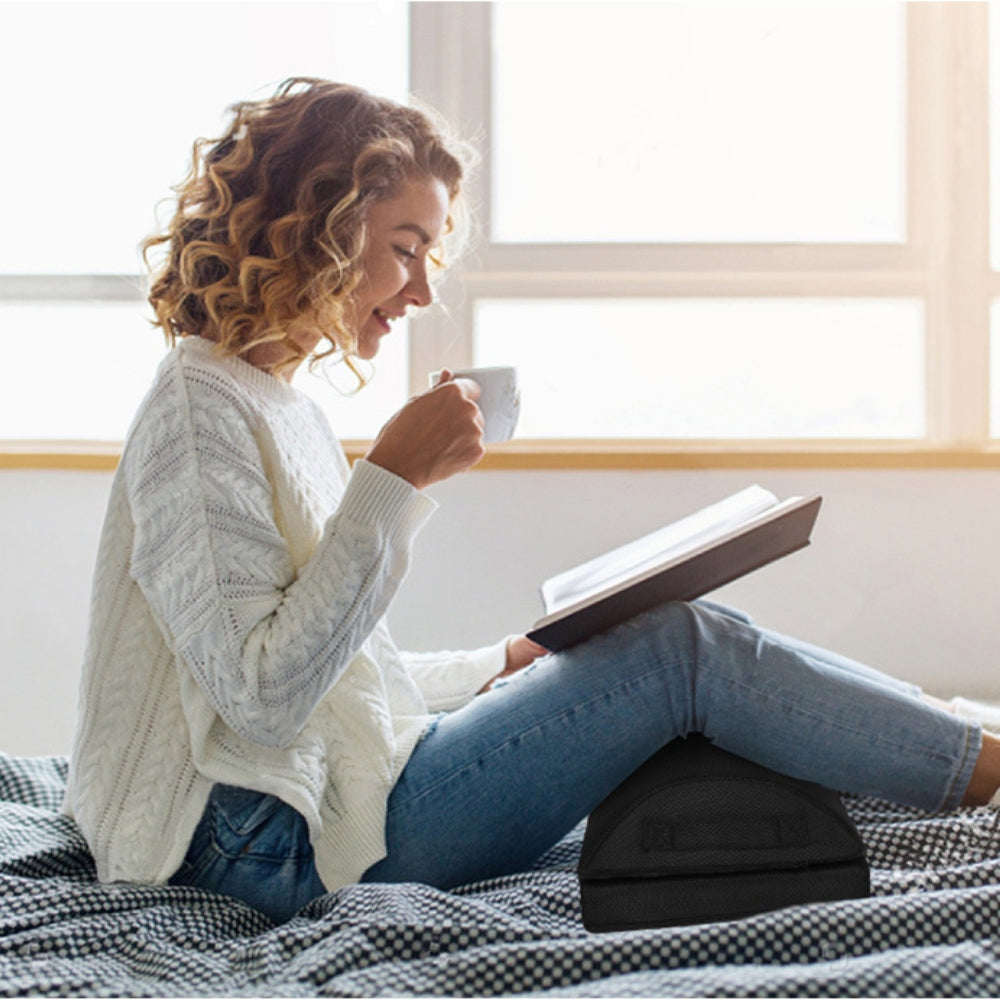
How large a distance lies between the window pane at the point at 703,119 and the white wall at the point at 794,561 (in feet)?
1.60

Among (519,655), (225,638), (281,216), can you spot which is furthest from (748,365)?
(225,638)

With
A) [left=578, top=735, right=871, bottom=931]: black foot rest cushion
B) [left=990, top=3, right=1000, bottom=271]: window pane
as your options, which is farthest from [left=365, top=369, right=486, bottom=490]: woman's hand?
[left=990, top=3, right=1000, bottom=271]: window pane

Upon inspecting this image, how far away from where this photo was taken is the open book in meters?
0.89

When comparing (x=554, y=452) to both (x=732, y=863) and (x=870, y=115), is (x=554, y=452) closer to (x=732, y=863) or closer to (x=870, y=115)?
(x=870, y=115)

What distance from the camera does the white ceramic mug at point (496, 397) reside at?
112 cm

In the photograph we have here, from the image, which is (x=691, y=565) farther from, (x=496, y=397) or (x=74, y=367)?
(x=74, y=367)

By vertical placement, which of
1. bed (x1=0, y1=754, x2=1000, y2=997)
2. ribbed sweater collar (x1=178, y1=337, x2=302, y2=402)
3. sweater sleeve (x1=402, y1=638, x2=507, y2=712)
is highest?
ribbed sweater collar (x1=178, y1=337, x2=302, y2=402)

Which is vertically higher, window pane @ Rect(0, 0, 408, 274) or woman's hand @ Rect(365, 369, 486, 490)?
window pane @ Rect(0, 0, 408, 274)

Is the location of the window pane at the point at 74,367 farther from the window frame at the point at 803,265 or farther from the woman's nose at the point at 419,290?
the woman's nose at the point at 419,290

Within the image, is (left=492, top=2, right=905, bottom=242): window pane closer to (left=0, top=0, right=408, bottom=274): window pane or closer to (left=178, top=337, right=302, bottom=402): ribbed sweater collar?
(left=0, top=0, right=408, bottom=274): window pane

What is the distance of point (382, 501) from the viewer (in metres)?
0.90

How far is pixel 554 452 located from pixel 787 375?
0.49 m

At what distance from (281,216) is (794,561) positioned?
48.3 inches

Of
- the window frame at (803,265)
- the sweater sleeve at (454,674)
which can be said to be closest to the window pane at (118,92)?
the window frame at (803,265)
